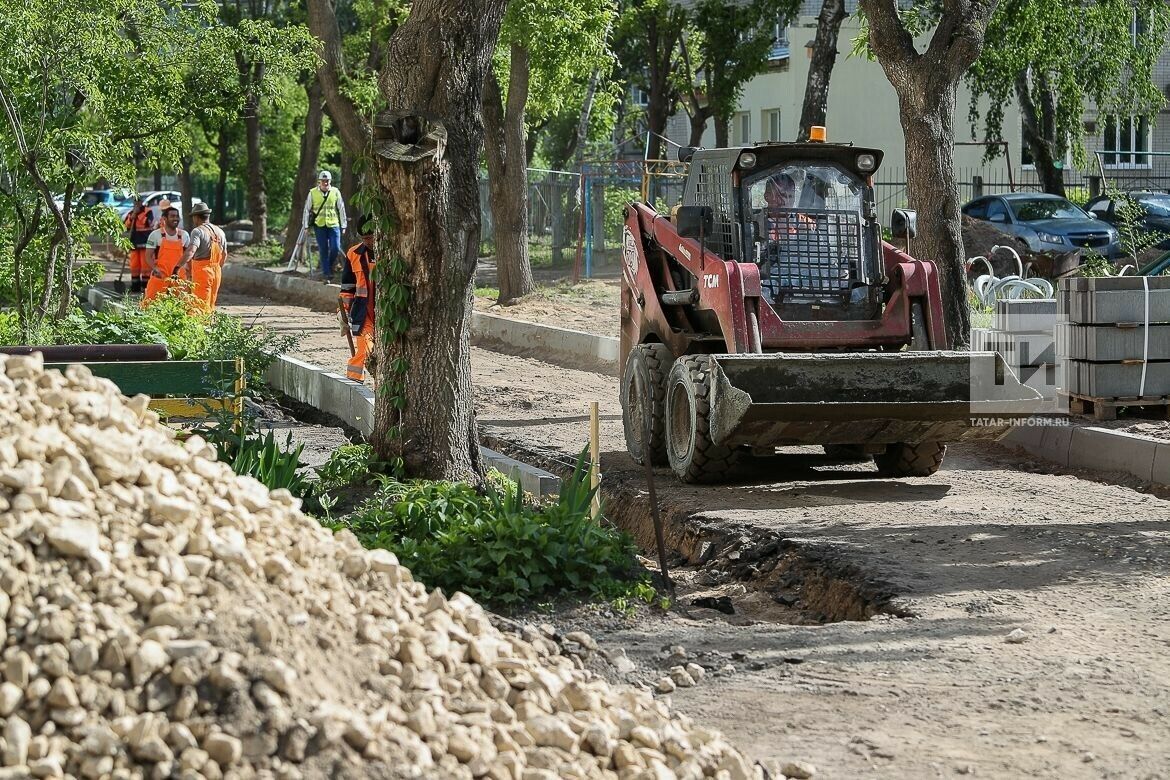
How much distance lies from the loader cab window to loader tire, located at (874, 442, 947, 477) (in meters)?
1.16

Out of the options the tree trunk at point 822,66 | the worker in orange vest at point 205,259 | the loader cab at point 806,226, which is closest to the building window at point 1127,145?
the tree trunk at point 822,66

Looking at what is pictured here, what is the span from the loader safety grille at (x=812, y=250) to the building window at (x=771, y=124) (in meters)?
35.0

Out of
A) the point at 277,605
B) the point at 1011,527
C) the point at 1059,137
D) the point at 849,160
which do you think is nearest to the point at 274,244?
the point at 1059,137

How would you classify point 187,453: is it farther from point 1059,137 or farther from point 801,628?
point 1059,137

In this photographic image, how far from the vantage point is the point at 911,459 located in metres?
10.4

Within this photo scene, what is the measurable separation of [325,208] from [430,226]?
1829 centimetres

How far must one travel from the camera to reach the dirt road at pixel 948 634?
16.1ft

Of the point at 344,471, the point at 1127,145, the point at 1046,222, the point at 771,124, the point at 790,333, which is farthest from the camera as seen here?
the point at 771,124

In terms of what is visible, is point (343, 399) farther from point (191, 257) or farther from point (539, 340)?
point (539, 340)

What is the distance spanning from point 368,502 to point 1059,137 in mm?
25147

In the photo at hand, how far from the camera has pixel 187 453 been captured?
5090mm

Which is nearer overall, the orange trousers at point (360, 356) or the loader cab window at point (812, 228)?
the loader cab window at point (812, 228)

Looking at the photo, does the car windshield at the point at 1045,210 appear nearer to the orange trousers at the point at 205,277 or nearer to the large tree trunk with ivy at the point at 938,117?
the large tree trunk with ivy at the point at 938,117

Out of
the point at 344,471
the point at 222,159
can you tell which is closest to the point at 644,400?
the point at 344,471
